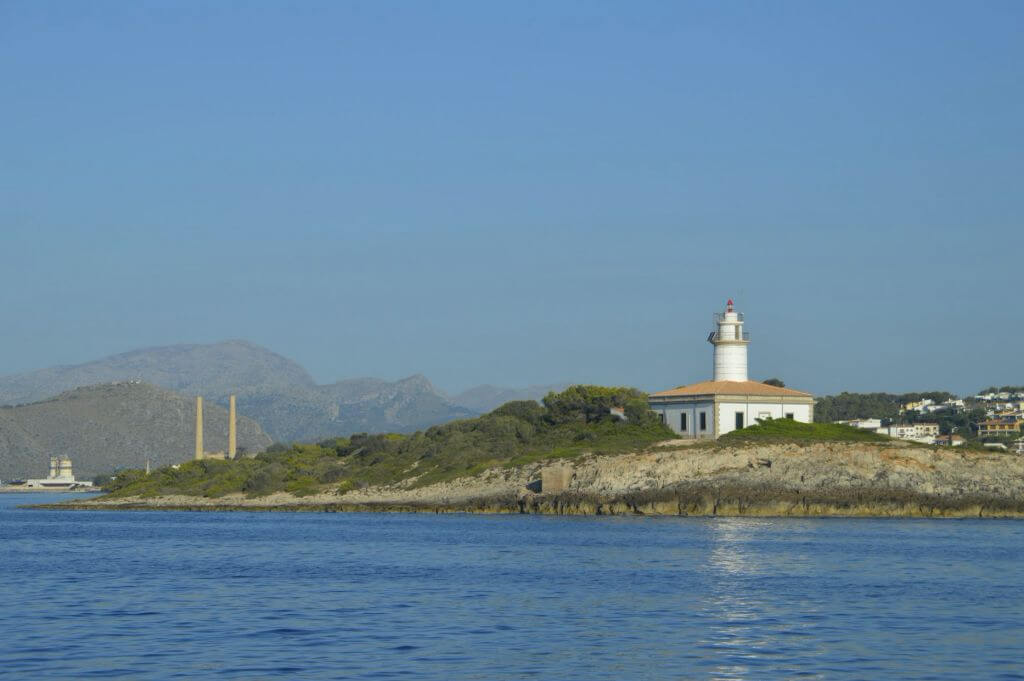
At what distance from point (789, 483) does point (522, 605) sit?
38.3m

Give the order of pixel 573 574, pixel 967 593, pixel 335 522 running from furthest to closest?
pixel 335 522, pixel 573 574, pixel 967 593

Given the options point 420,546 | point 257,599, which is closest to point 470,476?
point 420,546

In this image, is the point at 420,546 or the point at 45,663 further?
the point at 420,546

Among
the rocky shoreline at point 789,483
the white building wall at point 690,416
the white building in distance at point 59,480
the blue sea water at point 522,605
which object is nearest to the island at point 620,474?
the rocky shoreline at point 789,483

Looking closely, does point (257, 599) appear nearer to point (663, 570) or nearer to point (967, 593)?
point (663, 570)

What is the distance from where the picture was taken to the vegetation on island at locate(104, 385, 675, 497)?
264 ft

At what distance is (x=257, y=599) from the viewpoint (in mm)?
32469

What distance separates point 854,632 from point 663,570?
1233 cm

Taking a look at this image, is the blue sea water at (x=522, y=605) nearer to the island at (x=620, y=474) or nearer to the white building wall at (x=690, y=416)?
the island at (x=620, y=474)

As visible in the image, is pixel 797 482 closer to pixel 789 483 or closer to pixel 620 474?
pixel 789 483

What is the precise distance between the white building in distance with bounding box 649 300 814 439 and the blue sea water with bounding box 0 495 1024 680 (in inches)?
861

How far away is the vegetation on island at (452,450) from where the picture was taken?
80.5 m

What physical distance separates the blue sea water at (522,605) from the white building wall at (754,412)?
21.6 m

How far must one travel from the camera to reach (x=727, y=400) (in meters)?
77.9
